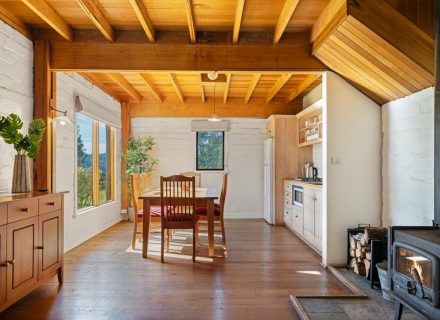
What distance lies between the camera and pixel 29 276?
2709 mm

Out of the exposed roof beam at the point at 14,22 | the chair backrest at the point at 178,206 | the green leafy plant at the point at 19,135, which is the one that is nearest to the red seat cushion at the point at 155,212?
the chair backrest at the point at 178,206

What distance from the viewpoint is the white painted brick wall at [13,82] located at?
3.22 metres

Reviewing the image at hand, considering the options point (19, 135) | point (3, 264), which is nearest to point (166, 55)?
point (19, 135)

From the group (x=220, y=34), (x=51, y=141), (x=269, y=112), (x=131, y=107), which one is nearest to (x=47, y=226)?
(x=51, y=141)

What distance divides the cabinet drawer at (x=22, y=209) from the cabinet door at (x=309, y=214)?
131 inches

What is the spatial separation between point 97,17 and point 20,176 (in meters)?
1.59

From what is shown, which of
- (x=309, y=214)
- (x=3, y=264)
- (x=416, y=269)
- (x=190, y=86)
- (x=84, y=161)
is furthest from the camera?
(x=190, y=86)

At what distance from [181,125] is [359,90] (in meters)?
4.31

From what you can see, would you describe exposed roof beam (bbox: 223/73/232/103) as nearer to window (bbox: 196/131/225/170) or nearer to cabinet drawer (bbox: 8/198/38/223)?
window (bbox: 196/131/225/170)

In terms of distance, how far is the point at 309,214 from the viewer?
4828 mm

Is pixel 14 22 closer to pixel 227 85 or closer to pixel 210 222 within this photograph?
pixel 210 222

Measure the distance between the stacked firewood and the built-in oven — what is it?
5.34ft

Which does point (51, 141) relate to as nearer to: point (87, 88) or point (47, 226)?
point (47, 226)

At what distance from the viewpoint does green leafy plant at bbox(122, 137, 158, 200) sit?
6.85m
